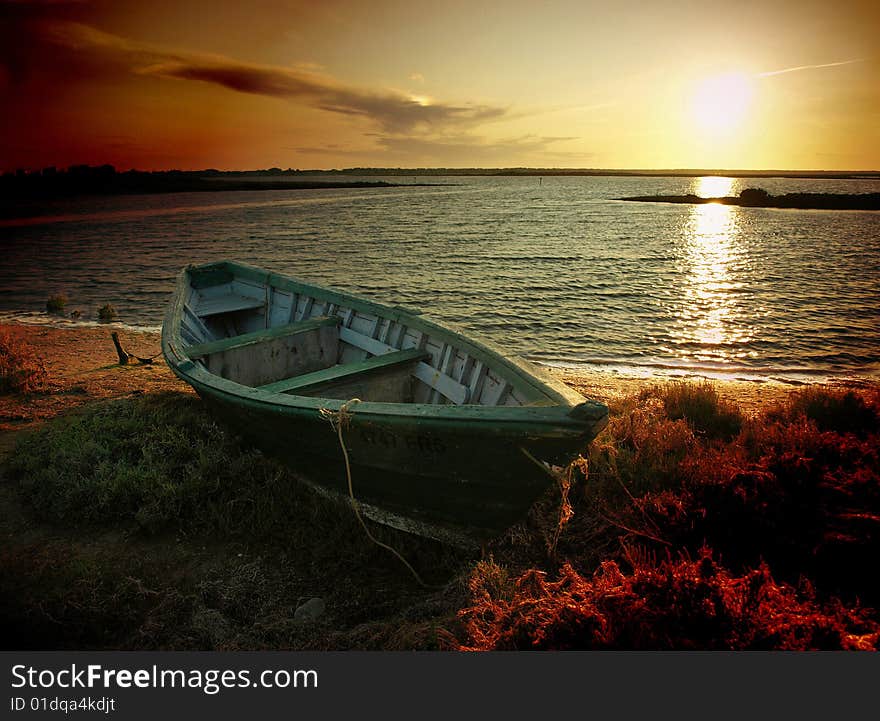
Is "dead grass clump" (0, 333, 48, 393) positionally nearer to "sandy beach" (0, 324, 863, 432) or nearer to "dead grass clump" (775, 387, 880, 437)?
"sandy beach" (0, 324, 863, 432)

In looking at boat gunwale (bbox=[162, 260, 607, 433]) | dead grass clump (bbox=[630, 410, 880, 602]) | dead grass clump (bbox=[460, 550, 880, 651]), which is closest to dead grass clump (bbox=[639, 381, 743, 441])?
dead grass clump (bbox=[630, 410, 880, 602])

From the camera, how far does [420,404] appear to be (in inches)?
155

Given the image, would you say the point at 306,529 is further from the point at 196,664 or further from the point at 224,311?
A: the point at 224,311

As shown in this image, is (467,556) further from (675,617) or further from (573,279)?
(573,279)

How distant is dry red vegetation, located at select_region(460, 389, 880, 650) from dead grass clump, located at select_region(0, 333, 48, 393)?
8462 millimetres

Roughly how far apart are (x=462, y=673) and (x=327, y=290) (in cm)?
607

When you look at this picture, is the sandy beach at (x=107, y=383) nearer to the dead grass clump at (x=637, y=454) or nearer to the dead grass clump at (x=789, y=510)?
the dead grass clump at (x=637, y=454)

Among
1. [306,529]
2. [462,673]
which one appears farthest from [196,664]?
[306,529]

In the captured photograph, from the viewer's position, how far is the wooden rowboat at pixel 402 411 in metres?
3.44

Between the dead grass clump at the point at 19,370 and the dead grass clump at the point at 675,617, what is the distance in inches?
339

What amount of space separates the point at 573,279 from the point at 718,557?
1849 centimetres

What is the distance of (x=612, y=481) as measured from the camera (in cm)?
515

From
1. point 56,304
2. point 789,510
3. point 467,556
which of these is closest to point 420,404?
point 467,556

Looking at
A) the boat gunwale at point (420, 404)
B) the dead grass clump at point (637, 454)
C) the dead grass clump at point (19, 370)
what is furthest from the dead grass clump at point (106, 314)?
the dead grass clump at point (637, 454)
